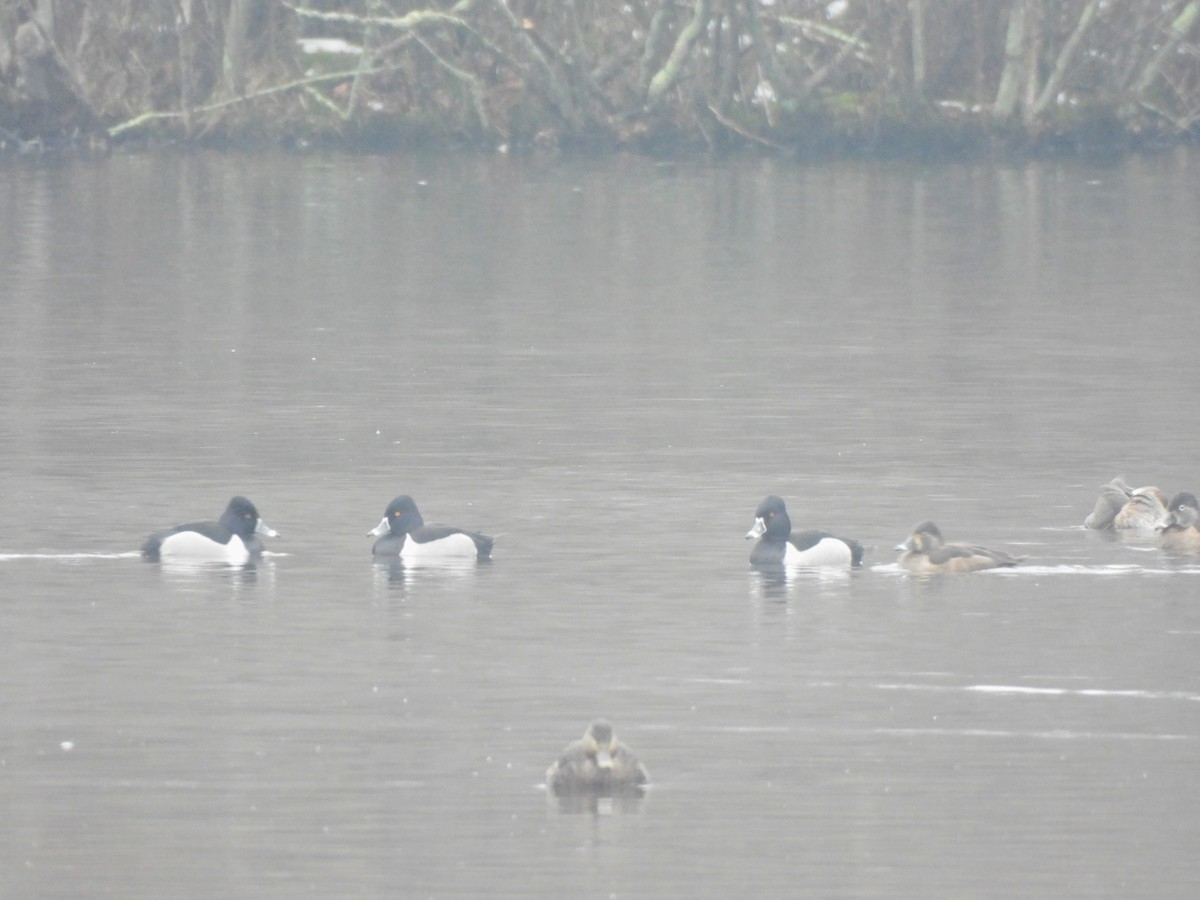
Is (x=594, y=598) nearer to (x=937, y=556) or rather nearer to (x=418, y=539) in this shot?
(x=418, y=539)

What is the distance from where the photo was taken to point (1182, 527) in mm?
14594

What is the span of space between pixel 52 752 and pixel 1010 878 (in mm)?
3601

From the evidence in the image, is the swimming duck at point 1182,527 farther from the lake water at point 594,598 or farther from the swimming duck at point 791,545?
the swimming duck at point 791,545

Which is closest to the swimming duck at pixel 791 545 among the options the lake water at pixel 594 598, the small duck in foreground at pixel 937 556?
the lake water at pixel 594 598

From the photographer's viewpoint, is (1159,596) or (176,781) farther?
(1159,596)

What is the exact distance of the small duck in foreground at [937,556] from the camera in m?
13.9

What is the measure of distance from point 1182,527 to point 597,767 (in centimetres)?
584

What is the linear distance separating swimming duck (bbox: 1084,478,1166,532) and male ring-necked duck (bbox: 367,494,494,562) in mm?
3255

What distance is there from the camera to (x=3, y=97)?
59062 millimetres

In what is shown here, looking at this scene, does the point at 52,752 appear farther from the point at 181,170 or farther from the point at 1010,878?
the point at 181,170

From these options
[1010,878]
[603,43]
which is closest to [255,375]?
[1010,878]

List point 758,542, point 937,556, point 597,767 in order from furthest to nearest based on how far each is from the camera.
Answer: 1. point 758,542
2. point 937,556
3. point 597,767

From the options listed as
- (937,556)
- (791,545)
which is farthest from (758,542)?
(937,556)

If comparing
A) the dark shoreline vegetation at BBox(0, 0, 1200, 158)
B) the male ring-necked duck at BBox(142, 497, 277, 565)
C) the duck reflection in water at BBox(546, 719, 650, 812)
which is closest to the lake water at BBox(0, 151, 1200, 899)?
the duck reflection in water at BBox(546, 719, 650, 812)
